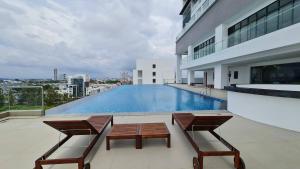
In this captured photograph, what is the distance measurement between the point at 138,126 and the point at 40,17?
1459cm

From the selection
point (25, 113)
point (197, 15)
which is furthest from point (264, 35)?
point (197, 15)

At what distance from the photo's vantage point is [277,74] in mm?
12617

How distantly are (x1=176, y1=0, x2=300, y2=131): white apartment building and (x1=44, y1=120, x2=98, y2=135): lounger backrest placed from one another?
4.99m

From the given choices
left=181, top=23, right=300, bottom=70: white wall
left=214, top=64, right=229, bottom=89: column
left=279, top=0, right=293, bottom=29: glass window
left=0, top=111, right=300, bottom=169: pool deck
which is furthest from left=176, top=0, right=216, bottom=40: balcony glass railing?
left=0, top=111, right=300, bottom=169: pool deck

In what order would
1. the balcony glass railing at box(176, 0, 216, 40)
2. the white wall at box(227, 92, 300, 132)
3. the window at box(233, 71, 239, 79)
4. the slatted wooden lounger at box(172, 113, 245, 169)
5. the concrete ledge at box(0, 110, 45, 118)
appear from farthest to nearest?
the window at box(233, 71, 239, 79) < the balcony glass railing at box(176, 0, 216, 40) < the concrete ledge at box(0, 110, 45, 118) < the white wall at box(227, 92, 300, 132) < the slatted wooden lounger at box(172, 113, 245, 169)

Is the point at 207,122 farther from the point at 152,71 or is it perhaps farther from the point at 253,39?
the point at 152,71

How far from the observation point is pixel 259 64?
14320 millimetres

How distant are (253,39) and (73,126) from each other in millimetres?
10971

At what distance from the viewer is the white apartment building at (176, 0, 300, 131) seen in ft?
15.9

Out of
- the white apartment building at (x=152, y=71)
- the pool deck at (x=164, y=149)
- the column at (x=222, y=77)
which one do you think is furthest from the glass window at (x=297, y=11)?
the white apartment building at (x=152, y=71)

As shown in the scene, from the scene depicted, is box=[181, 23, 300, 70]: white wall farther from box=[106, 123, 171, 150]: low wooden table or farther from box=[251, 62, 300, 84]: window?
box=[106, 123, 171, 150]: low wooden table

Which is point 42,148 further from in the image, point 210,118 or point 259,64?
point 259,64

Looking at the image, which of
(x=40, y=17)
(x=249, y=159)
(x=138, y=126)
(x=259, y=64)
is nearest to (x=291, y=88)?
(x=249, y=159)

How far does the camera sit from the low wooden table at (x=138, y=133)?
3.27 metres
